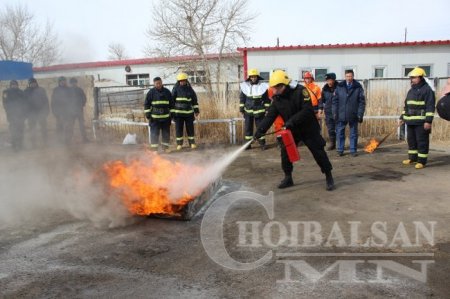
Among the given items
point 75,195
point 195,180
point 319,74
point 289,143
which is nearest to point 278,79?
point 289,143

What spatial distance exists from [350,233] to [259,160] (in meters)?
4.63

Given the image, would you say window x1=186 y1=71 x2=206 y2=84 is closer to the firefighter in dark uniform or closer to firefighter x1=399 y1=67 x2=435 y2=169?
the firefighter in dark uniform

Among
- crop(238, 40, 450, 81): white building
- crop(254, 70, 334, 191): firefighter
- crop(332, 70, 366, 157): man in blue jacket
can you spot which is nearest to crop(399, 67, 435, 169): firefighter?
crop(332, 70, 366, 157): man in blue jacket

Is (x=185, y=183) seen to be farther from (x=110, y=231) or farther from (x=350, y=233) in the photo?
(x=350, y=233)

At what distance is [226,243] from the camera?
440 cm

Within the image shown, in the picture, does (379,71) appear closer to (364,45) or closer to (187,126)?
(364,45)

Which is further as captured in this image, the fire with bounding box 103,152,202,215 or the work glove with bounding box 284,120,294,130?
the work glove with bounding box 284,120,294,130

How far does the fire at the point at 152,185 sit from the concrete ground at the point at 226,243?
0.22 metres

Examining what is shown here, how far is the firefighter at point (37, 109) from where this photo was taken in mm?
11688

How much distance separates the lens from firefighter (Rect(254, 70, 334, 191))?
6180mm

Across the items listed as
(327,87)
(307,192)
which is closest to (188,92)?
(327,87)

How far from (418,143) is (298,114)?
10.3 ft

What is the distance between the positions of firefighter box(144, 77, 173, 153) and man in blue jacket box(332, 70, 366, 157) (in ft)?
14.0

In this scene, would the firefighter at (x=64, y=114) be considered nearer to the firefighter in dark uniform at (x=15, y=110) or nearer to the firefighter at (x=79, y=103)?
the firefighter at (x=79, y=103)
